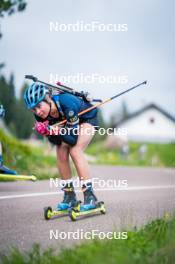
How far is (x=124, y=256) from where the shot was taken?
3533 millimetres

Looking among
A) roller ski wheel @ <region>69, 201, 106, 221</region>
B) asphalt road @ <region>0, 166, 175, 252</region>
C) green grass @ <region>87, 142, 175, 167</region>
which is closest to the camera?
asphalt road @ <region>0, 166, 175, 252</region>

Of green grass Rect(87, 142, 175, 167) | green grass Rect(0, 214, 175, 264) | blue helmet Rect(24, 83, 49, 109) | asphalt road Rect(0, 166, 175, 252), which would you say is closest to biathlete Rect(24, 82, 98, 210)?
blue helmet Rect(24, 83, 49, 109)

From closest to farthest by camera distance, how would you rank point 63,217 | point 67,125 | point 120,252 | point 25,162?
point 120,252
point 67,125
point 63,217
point 25,162

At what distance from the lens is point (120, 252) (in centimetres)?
366

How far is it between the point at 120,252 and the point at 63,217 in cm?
240

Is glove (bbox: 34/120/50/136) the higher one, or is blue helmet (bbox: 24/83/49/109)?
blue helmet (bbox: 24/83/49/109)

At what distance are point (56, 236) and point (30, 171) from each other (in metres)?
7.19

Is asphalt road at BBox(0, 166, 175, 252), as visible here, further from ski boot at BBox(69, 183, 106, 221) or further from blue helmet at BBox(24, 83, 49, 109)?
blue helmet at BBox(24, 83, 49, 109)

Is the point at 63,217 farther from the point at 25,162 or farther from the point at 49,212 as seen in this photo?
the point at 25,162

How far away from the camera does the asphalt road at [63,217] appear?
16.9 ft

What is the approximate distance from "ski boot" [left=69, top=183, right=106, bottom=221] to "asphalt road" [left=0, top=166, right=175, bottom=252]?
0.07m

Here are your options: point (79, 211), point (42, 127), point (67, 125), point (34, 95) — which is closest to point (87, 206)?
point (79, 211)

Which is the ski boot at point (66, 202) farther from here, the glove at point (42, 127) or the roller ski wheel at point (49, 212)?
the glove at point (42, 127)

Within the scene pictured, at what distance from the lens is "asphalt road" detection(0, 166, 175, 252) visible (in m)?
5.14
